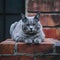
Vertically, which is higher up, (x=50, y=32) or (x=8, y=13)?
(x=8, y=13)

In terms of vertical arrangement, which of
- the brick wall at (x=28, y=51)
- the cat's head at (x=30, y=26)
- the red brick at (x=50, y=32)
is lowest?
the brick wall at (x=28, y=51)

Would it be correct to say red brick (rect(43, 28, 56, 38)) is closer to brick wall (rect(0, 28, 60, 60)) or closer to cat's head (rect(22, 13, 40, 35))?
cat's head (rect(22, 13, 40, 35))

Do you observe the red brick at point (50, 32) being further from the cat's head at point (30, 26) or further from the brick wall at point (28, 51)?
the brick wall at point (28, 51)

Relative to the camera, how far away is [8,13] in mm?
4684

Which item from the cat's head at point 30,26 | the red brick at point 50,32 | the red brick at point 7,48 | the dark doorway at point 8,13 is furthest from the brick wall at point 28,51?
the dark doorway at point 8,13

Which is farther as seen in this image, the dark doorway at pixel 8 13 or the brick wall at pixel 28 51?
the dark doorway at pixel 8 13

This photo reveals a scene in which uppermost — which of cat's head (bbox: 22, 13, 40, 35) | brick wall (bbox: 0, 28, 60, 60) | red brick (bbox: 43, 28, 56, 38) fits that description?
cat's head (bbox: 22, 13, 40, 35)

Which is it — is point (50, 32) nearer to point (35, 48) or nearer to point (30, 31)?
point (30, 31)

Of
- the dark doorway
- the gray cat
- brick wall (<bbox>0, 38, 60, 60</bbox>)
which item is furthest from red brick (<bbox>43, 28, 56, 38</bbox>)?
brick wall (<bbox>0, 38, 60, 60</bbox>)

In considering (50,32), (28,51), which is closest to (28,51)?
(28,51)

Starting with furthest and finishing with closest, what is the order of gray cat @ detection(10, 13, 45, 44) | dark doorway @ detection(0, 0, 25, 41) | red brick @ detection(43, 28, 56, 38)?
dark doorway @ detection(0, 0, 25, 41) → red brick @ detection(43, 28, 56, 38) → gray cat @ detection(10, 13, 45, 44)

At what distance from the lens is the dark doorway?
466cm

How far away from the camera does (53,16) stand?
4.35 metres

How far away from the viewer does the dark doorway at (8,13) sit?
466cm
